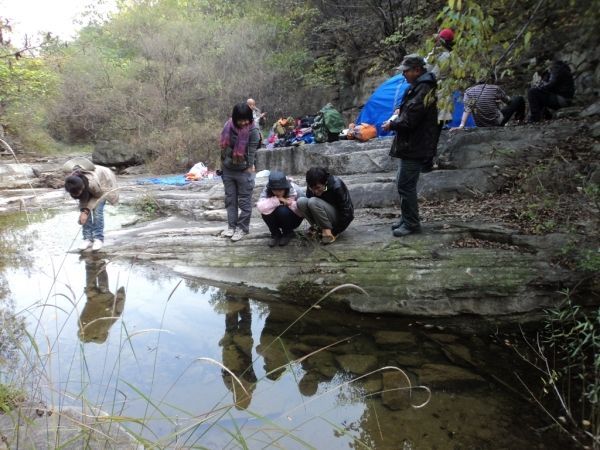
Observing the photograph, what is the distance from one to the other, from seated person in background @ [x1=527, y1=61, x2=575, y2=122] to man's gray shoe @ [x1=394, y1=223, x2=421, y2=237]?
11.9 ft

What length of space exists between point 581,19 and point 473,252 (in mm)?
1985

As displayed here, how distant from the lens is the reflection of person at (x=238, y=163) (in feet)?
15.4

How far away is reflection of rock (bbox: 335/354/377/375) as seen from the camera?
2779 mm

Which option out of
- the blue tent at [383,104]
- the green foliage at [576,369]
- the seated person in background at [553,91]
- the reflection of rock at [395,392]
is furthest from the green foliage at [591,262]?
the blue tent at [383,104]

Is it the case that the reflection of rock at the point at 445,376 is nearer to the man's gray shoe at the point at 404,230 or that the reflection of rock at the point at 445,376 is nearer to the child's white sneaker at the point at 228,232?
the man's gray shoe at the point at 404,230

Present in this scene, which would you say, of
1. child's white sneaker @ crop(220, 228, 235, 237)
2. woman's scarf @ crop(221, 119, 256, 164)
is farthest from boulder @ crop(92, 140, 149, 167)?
woman's scarf @ crop(221, 119, 256, 164)

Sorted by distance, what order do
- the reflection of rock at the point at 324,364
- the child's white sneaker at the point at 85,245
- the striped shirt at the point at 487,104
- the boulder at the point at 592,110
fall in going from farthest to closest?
the striped shirt at the point at 487,104 < the boulder at the point at 592,110 < the child's white sneaker at the point at 85,245 < the reflection of rock at the point at 324,364

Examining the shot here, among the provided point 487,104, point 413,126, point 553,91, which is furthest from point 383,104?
point 413,126

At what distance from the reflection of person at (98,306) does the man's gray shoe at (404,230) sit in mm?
2737

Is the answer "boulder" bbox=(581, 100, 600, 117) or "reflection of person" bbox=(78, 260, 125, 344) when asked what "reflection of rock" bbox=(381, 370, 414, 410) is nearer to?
"reflection of person" bbox=(78, 260, 125, 344)

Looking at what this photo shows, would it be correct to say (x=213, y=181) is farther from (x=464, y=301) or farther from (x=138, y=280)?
(x=464, y=301)

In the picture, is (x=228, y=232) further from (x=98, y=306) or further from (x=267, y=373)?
(x=267, y=373)

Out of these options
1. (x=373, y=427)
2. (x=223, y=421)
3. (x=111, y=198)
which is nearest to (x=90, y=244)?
(x=111, y=198)

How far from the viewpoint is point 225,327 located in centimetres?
344
